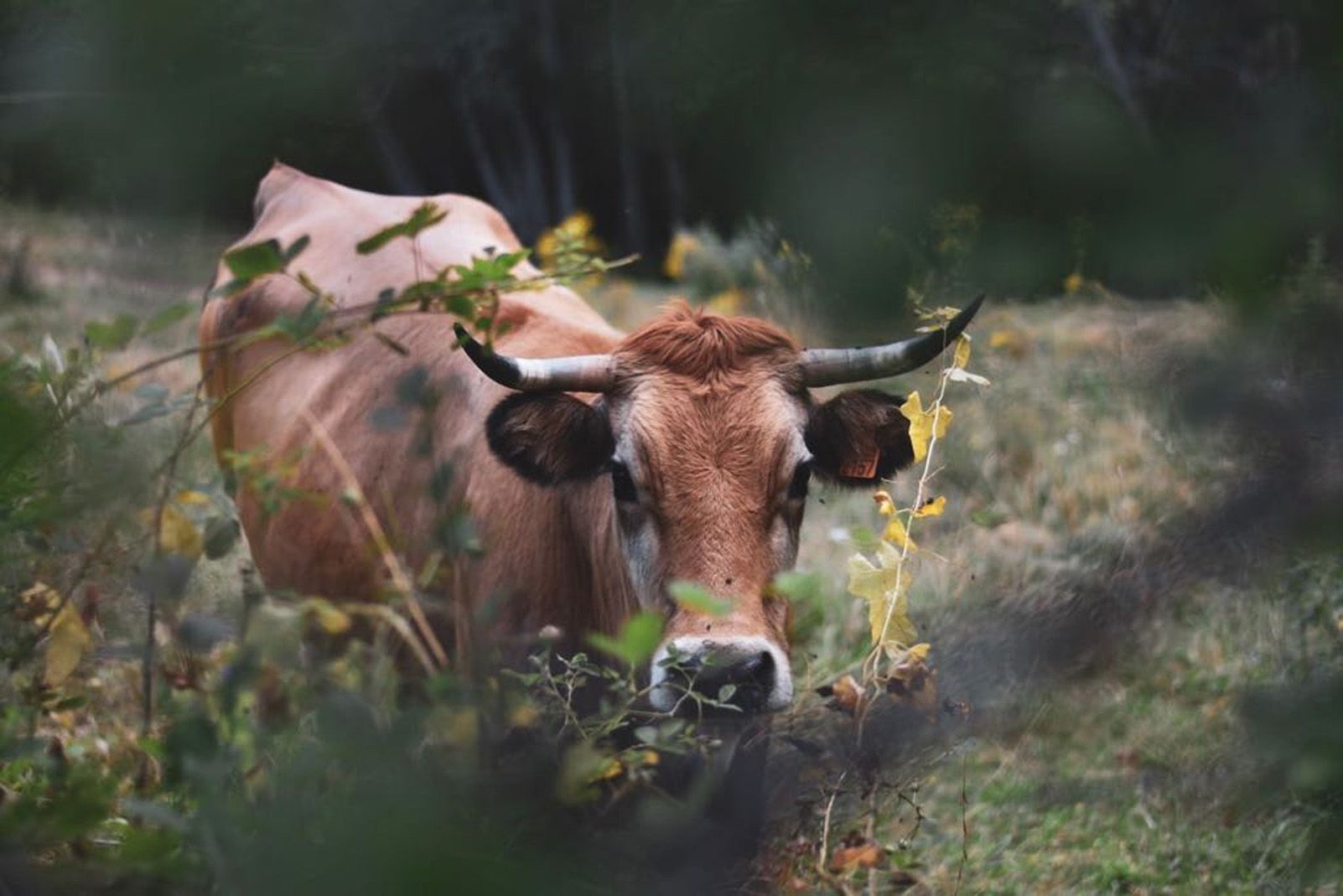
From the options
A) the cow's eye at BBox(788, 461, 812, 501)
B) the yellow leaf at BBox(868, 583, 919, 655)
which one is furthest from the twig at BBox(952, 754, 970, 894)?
the yellow leaf at BBox(868, 583, 919, 655)

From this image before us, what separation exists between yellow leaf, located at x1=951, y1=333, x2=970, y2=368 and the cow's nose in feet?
2.34

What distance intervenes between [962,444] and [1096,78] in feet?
16.7

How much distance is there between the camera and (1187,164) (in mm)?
758

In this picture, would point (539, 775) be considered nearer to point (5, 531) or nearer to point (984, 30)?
point (984, 30)

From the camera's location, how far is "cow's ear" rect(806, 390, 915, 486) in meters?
3.83

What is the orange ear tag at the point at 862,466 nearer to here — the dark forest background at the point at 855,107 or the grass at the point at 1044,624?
the grass at the point at 1044,624

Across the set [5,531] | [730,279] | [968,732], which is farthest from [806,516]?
[968,732]

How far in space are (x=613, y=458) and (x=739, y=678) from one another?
886mm

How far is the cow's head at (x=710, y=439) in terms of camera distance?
3.38m

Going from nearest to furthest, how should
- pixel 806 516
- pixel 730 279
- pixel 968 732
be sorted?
pixel 968 732 → pixel 806 516 → pixel 730 279

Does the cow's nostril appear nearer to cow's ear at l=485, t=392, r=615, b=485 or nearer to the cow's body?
the cow's body

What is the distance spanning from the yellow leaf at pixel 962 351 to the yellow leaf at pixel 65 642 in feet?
5.30

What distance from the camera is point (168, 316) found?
1578 mm

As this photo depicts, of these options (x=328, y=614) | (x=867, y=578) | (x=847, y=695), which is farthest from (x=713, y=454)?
(x=328, y=614)
